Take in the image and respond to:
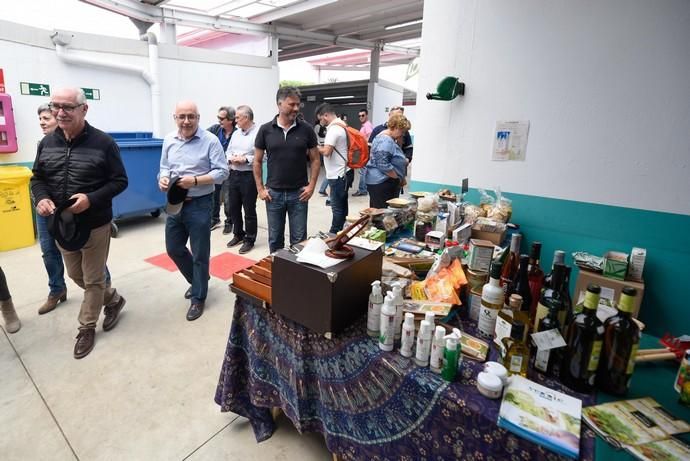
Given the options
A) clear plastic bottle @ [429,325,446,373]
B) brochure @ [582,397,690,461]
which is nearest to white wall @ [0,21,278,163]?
clear plastic bottle @ [429,325,446,373]

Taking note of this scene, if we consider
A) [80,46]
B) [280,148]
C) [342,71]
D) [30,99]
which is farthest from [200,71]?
[342,71]

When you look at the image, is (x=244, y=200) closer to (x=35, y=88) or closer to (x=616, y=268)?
(x=35, y=88)

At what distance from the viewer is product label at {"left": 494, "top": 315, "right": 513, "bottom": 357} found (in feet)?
3.79

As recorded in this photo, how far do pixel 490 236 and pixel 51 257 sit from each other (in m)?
3.17

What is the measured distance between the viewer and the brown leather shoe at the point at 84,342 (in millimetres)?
2373

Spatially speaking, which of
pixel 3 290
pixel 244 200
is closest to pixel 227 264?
pixel 244 200

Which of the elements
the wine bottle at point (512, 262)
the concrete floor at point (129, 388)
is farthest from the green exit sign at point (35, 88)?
the wine bottle at point (512, 262)

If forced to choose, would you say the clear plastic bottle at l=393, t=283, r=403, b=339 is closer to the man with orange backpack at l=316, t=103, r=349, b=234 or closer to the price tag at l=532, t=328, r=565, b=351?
the price tag at l=532, t=328, r=565, b=351

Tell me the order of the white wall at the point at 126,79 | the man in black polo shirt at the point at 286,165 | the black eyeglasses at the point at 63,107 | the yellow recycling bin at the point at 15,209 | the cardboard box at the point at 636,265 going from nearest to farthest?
the cardboard box at the point at 636,265 < the black eyeglasses at the point at 63,107 < the man in black polo shirt at the point at 286,165 < the yellow recycling bin at the point at 15,209 < the white wall at the point at 126,79

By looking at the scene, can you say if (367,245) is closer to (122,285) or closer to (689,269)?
(689,269)

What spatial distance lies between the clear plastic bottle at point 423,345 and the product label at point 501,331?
0.79 feet

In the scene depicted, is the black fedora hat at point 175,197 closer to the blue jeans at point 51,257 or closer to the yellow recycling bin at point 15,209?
the blue jeans at point 51,257

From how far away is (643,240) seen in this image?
7.85 ft

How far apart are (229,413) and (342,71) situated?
16.2 m
